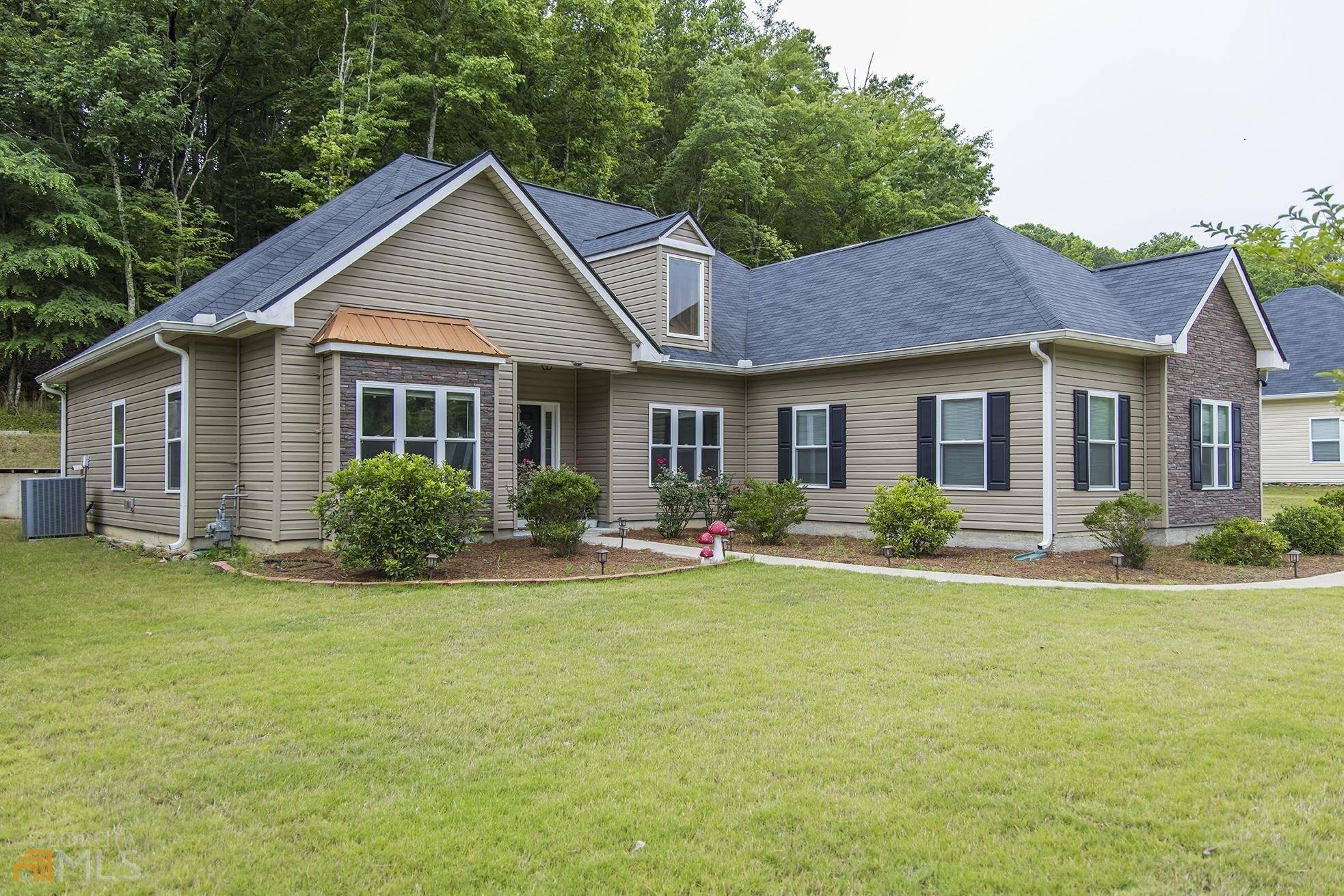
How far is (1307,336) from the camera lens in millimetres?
27562

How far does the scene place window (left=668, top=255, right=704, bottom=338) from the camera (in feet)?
53.0

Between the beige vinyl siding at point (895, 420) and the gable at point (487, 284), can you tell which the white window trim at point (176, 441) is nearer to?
the gable at point (487, 284)

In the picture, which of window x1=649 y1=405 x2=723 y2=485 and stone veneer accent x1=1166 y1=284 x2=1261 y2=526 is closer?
stone veneer accent x1=1166 y1=284 x2=1261 y2=526

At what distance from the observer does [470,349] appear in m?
11.9

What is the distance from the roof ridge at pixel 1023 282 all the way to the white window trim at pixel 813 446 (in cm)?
372

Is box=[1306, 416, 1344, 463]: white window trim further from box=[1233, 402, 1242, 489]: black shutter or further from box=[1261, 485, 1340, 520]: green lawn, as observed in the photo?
box=[1233, 402, 1242, 489]: black shutter

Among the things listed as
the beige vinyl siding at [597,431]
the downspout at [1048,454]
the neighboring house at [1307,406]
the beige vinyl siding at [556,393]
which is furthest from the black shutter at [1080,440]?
the neighboring house at [1307,406]

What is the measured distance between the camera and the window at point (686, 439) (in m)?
15.8

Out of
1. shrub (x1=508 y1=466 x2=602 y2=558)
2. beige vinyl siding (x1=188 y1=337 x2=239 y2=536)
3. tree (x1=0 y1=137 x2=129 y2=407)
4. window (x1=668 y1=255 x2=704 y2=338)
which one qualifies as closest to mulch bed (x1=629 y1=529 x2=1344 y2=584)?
shrub (x1=508 y1=466 x2=602 y2=558)

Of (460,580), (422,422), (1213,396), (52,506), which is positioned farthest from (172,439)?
(1213,396)

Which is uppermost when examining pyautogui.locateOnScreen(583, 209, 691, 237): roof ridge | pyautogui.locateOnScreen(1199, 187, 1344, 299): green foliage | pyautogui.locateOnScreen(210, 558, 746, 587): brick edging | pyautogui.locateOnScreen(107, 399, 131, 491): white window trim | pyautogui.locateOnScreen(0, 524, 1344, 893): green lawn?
pyautogui.locateOnScreen(583, 209, 691, 237): roof ridge

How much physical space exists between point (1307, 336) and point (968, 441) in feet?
69.4

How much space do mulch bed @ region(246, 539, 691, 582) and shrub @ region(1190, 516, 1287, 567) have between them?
7.46 metres

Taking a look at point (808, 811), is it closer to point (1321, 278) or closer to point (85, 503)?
point (1321, 278)
